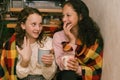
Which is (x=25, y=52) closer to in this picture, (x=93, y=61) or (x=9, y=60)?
(x=9, y=60)

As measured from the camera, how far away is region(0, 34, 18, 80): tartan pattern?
68.6 inches

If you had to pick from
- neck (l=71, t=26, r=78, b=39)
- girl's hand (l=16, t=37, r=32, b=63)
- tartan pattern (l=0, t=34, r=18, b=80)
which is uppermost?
neck (l=71, t=26, r=78, b=39)

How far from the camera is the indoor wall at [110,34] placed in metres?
1.35

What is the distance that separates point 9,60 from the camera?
Answer: 1755mm

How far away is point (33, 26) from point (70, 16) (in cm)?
26

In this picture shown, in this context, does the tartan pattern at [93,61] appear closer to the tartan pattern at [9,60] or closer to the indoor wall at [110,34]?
the indoor wall at [110,34]

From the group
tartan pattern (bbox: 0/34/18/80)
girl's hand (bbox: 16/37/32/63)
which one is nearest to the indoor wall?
girl's hand (bbox: 16/37/32/63)

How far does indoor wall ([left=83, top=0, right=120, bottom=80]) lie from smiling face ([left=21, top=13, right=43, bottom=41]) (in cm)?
42

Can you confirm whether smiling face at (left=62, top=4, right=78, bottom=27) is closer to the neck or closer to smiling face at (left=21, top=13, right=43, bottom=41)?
the neck

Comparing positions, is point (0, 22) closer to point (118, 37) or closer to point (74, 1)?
point (74, 1)

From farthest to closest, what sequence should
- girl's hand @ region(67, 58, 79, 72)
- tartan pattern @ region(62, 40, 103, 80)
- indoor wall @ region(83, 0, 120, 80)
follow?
tartan pattern @ region(62, 40, 103, 80)
girl's hand @ region(67, 58, 79, 72)
indoor wall @ region(83, 0, 120, 80)

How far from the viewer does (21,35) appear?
1767mm

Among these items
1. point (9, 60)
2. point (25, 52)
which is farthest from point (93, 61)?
point (9, 60)

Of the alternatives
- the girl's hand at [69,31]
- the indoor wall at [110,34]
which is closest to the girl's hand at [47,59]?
the girl's hand at [69,31]
